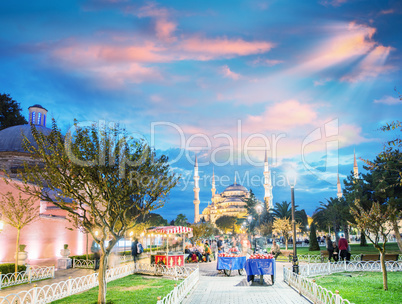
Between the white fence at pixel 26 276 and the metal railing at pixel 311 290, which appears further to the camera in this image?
the white fence at pixel 26 276

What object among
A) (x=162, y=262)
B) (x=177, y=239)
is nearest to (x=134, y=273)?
(x=162, y=262)

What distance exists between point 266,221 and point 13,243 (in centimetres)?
3912

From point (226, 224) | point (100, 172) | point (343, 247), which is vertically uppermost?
point (100, 172)

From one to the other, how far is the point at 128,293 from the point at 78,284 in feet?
5.59

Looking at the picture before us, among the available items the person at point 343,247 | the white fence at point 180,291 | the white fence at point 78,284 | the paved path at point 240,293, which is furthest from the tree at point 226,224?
the white fence at point 180,291

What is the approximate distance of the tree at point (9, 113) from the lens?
44.7 meters

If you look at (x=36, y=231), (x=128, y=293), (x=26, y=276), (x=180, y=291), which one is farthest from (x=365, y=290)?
(x=36, y=231)

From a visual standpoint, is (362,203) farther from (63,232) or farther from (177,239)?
(177,239)

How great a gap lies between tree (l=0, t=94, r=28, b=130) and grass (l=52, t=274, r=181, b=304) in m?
40.2

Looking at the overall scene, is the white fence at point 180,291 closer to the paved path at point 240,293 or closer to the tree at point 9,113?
the paved path at point 240,293

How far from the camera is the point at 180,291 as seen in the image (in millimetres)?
9266

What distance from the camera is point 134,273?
16.5 metres

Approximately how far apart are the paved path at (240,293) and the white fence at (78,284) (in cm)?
210

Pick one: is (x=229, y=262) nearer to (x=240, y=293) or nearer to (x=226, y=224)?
(x=240, y=293)
